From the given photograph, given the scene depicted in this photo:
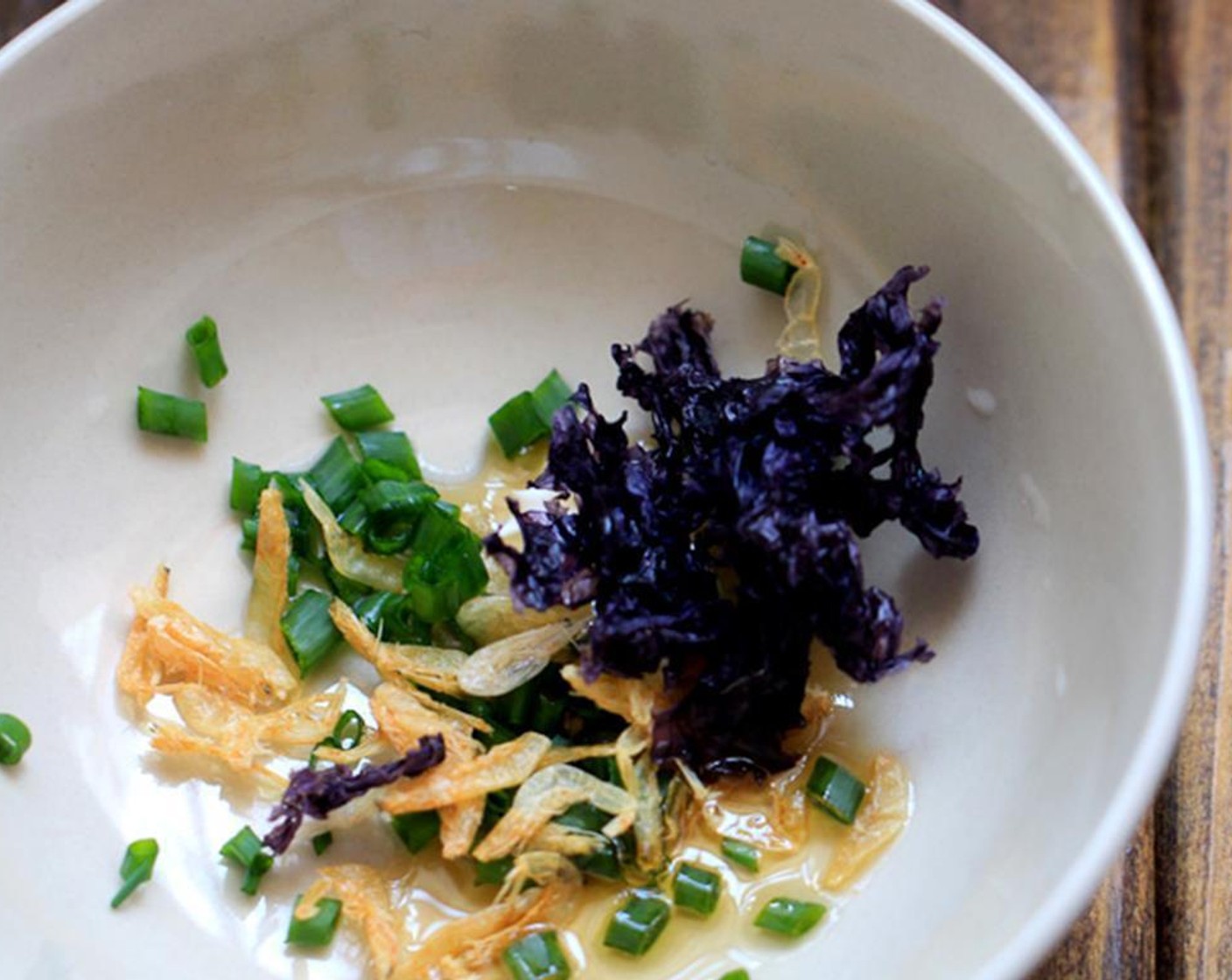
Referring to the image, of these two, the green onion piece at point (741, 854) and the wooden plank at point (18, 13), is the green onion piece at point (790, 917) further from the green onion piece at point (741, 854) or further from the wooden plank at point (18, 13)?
the wooden plank at point (18, 13)

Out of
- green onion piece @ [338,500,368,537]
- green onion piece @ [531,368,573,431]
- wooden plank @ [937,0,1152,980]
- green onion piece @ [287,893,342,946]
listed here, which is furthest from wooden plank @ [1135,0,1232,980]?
green onion piece @ [338,500,368,537]

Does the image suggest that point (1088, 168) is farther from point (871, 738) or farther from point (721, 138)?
point (871, 738)

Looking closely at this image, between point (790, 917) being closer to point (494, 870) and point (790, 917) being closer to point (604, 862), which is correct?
point (604, 862)

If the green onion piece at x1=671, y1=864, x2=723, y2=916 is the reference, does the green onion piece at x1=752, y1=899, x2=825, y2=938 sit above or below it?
below

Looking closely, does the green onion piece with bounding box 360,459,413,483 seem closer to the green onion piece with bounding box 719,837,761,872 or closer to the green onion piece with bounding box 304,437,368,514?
the green onion piece with bounding box 304,437,368,514

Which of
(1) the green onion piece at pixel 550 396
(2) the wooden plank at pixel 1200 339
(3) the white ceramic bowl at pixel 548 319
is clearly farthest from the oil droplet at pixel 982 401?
(1) the green onion piece at pixel 550 396

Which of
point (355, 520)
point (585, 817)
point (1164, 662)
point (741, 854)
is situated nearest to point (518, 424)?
point (355, 520)
